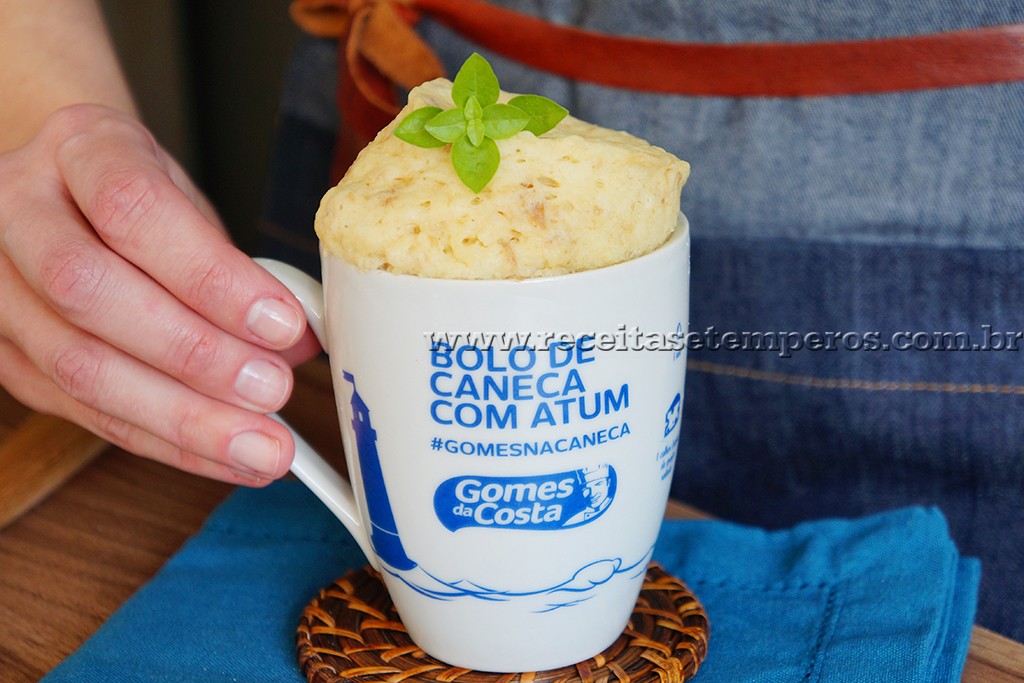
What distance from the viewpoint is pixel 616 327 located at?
0.59 m

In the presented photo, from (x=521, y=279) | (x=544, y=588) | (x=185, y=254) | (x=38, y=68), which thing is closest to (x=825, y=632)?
(x=544, y=588)

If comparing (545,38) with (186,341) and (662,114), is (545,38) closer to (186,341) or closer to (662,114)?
(662,114)

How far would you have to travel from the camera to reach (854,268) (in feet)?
3.25

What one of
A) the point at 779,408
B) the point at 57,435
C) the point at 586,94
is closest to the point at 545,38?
the point at 586,94

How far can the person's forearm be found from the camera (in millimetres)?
865

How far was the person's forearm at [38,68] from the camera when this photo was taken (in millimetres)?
865

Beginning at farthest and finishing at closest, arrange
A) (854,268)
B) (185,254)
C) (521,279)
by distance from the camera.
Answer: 1. (854,268)
2. (185,254)
3. (521,279)

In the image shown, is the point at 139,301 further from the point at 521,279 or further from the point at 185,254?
the point at 521,279

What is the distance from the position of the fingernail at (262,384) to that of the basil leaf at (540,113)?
244 mm

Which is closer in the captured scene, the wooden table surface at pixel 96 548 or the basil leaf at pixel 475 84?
the basil leaf at pixel 475 84

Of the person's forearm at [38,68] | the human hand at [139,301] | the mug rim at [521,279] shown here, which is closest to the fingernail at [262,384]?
the human hand at [139,301]

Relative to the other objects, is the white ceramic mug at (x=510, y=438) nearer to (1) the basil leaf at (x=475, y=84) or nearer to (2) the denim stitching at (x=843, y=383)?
(1) the basil leaf at (x=475, y=84)

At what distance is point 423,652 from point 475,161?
35 centimetres

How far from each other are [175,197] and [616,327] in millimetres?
317
